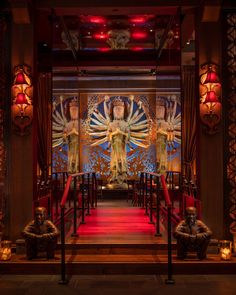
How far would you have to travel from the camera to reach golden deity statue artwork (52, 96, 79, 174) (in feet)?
41.7

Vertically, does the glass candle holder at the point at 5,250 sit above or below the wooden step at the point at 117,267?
above

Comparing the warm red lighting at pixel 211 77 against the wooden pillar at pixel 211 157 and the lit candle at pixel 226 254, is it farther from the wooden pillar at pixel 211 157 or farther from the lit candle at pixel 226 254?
the lit candle at pixel 226 254

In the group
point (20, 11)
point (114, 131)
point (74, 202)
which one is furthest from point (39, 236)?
point (114, 131)

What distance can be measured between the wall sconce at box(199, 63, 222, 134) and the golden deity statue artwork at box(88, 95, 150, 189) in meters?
6.99

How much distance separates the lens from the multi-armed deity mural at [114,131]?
501 inches

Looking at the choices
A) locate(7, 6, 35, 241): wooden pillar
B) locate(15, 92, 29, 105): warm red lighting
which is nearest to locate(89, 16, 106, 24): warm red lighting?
locate(7, 6, 35, 241): wooden pillar

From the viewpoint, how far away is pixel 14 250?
576 centimetres

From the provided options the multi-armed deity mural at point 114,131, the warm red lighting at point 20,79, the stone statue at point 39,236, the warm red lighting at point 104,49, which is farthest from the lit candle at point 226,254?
the multi-armed deity mural at point 114,131

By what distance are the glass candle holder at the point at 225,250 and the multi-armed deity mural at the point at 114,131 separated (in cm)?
739

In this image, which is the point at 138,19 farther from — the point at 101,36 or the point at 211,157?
the point at 211,157

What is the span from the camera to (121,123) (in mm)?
12727

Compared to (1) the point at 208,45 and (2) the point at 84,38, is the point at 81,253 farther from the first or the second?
(2) the point at 84,38

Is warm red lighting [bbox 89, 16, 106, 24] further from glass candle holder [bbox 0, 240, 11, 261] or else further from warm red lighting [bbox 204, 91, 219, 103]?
glass candle holder [bbox 0, 240, 11, 261]

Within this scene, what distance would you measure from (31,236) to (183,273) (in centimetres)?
191
